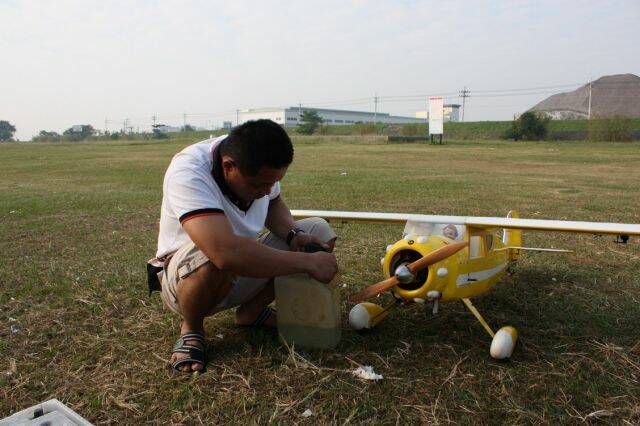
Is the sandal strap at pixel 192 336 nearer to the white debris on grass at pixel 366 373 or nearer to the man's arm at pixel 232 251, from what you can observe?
the man's arm at pixel 232 251

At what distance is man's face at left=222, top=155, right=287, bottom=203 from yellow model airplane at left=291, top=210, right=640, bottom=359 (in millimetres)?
1049

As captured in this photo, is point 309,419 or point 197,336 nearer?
point 309,419

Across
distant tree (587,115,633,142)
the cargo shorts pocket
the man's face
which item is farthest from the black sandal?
distant tree (587,115,633,142)

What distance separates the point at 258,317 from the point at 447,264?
141 cm

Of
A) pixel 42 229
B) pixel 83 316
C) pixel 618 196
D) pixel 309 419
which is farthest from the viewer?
pixel 618 196

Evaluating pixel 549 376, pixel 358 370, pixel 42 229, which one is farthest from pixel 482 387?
pixel 42 229

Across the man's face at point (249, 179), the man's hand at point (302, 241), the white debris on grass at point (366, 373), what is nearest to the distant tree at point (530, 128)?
the man's hand at point (302, 241)

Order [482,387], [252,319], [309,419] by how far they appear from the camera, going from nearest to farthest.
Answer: [309,419]
[482,387]
[252,319]

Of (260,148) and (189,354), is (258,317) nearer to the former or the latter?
(189,354)

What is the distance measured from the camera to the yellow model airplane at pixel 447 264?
3.32m

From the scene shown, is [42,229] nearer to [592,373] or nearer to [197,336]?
[197,336]

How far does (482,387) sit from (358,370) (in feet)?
2.37

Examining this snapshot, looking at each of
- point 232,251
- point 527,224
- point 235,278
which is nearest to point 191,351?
point 235,278

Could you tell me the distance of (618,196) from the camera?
10758 mm
